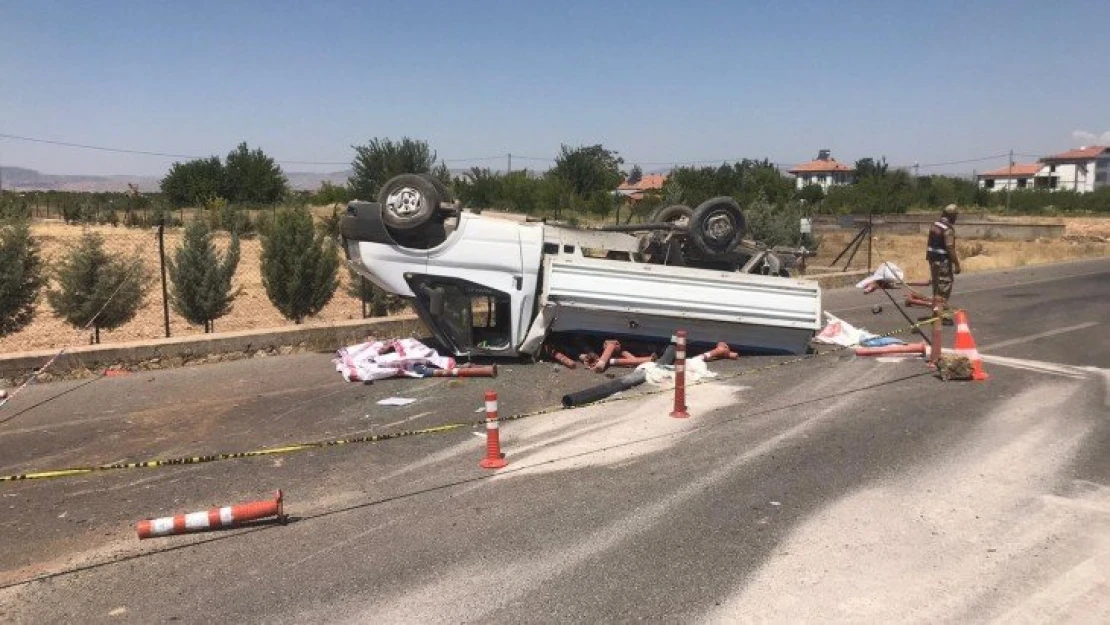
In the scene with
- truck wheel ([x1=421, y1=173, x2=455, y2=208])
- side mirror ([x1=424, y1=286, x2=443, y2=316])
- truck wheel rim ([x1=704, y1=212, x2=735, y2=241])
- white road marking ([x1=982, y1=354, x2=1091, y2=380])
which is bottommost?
white road marking ([x1=982, y1=354, x2=1091, y2=380])

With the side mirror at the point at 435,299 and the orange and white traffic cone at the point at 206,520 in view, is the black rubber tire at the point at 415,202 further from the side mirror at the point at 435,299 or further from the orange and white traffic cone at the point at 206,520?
the orange and white traffic cone at the point at 206,520

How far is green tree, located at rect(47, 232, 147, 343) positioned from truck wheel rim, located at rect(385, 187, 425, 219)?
539 centimetres

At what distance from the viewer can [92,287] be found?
42.0 ft

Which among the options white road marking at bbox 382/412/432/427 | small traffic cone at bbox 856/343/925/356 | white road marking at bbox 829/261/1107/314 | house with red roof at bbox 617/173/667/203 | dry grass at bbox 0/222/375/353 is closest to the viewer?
white road marking at bbox 382/412/432/427

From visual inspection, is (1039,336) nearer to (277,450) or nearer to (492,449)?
(492,449)

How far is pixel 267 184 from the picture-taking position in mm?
61188

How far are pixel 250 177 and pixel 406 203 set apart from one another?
2197 inches

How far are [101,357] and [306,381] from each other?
2.60 meters

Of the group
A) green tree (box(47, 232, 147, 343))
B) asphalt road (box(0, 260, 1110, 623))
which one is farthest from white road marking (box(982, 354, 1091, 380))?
green tree (box(47, 232, 147, 343))

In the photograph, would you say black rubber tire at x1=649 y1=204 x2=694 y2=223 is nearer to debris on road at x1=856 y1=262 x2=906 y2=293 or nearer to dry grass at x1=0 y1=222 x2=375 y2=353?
dry grass at x1=0 y1=222 x2=375 y2=353

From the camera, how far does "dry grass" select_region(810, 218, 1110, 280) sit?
88.5 feet

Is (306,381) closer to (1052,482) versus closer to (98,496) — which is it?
(98,496)

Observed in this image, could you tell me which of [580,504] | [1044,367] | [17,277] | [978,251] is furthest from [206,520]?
[978,251]

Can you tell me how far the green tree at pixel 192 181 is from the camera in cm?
6016
